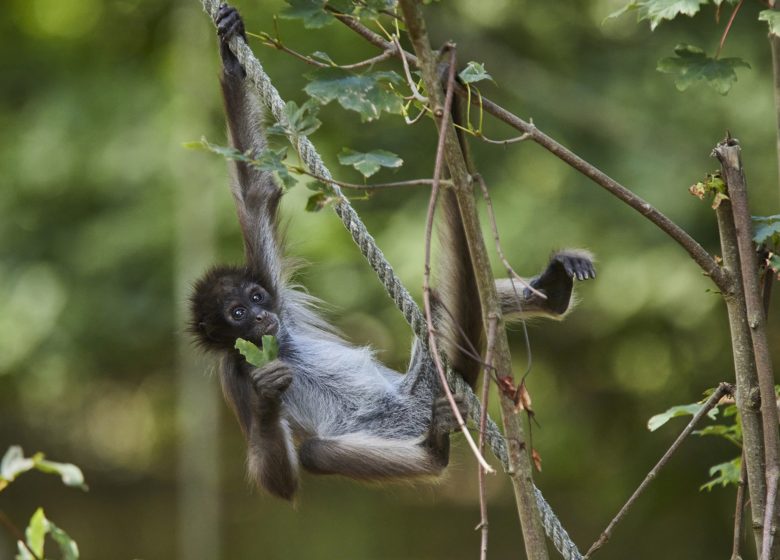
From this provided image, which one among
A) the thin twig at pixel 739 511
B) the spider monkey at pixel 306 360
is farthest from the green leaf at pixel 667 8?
the spider monkey at pixel 306 360

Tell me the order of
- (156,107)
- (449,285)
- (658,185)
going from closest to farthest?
(449,285) < (658,185) < (156,107)

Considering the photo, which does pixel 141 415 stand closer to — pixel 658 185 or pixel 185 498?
pixel 185 498

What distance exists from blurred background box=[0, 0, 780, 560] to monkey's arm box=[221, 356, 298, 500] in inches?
171

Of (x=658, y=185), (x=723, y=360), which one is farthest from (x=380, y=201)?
(x=723, y=360)

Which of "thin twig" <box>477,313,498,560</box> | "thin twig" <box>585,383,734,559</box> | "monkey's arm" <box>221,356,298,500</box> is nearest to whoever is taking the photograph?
"thin twig" <box>477,313,498,560</box>

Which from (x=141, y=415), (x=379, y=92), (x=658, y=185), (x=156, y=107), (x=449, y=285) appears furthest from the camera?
(x=141, y=415)

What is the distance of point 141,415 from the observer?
1602 centimetres

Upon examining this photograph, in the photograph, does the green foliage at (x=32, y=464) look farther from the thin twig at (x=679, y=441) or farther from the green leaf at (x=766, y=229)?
the green leaf at (x=766, y=229)

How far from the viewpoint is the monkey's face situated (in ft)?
19.0

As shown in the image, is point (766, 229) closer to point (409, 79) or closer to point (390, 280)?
point (409, 79)

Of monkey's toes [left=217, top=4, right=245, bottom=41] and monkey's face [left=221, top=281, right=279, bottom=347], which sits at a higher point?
monkey's toes [left=217, top=4, right=245, bottom=41]

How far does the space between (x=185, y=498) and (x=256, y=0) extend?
6.06 meters

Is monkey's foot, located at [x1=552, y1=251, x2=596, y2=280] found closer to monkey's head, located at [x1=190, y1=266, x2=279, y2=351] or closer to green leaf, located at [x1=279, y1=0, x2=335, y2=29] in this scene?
monkey's head, located at [x1=190, y1=266, x2=279, y2=351]

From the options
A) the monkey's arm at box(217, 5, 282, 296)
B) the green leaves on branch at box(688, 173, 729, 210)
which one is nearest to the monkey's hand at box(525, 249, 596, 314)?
the monkey's arm at box(217, 5, 282, 296)
